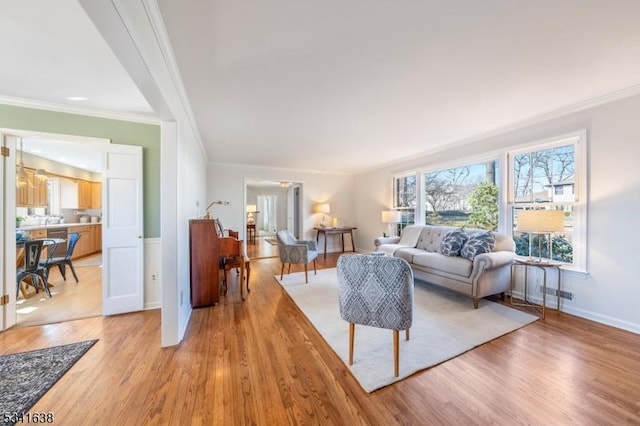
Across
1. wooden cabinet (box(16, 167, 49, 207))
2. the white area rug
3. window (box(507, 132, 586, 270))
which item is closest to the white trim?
wooden cabinet (box(16, 167, 49, 207))

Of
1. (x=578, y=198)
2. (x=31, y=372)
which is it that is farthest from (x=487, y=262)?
(x=31, y=372)

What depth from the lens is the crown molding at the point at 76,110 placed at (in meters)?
2.29

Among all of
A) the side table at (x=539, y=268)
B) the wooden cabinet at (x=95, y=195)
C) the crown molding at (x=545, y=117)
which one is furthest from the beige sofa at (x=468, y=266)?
the wooden cabinet at (x=95, y=195)

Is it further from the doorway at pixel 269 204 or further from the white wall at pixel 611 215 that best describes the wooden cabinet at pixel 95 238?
the white wall at pixel 611 215

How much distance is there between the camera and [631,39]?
160 centimetres

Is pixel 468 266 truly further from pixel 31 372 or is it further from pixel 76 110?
pixel 76 110

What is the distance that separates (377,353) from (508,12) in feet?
8.27

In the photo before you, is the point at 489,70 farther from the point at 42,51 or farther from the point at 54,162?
the point at 54,162

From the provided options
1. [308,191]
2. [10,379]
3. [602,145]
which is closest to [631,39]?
[602,145]

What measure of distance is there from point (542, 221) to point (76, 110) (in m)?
5.32

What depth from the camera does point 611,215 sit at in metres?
Answer: 2.40

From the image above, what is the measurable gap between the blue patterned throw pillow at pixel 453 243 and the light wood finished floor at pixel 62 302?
453 cm

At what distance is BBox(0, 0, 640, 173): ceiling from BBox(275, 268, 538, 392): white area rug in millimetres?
2380

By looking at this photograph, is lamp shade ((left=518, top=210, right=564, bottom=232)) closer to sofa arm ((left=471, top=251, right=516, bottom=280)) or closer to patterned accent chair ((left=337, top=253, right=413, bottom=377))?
sofa arm ((left=471, top=251, right=516, bottom=280))
